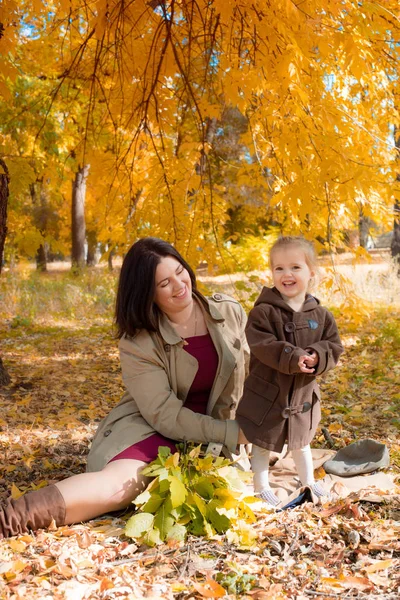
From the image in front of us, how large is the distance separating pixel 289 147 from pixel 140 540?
7.74 ft

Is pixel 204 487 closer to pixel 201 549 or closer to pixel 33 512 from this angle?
pixel 201 549

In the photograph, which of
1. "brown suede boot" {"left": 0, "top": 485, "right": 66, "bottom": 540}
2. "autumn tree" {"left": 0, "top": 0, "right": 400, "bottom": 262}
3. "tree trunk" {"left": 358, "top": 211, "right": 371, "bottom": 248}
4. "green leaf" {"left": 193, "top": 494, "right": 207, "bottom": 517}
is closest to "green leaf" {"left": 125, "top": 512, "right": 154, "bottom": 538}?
"green leaf" {"left": 193, "top": 494, "right": 207, "bottom": 517}

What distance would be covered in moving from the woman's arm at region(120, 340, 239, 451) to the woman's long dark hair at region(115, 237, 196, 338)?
0.12m

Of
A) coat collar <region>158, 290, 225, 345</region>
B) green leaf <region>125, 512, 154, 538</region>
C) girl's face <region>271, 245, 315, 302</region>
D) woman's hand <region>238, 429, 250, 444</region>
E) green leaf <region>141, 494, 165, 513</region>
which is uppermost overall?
girl's face <region>271, 245, 315, 302</region>

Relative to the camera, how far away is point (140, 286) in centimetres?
272

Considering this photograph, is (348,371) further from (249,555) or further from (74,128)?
(74,128)

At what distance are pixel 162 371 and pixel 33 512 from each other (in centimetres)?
82

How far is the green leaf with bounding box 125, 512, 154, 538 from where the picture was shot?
86.6 inches

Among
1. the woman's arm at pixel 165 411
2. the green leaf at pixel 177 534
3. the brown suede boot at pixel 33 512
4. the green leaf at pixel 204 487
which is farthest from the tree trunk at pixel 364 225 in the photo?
the brown suede boot at pixel 33 512

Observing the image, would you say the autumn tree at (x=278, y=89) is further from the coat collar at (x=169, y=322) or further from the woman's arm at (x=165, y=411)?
the woman's arm at (x=165, y=411)

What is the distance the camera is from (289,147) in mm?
3500

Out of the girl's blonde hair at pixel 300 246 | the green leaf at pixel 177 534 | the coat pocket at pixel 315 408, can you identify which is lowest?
the green leaf at pixel 177 534

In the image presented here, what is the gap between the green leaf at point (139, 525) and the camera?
2199 mm

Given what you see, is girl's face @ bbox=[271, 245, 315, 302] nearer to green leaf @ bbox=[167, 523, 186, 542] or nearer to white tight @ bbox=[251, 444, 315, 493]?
white tight @ bbox=[251, 444, 315, 493]
